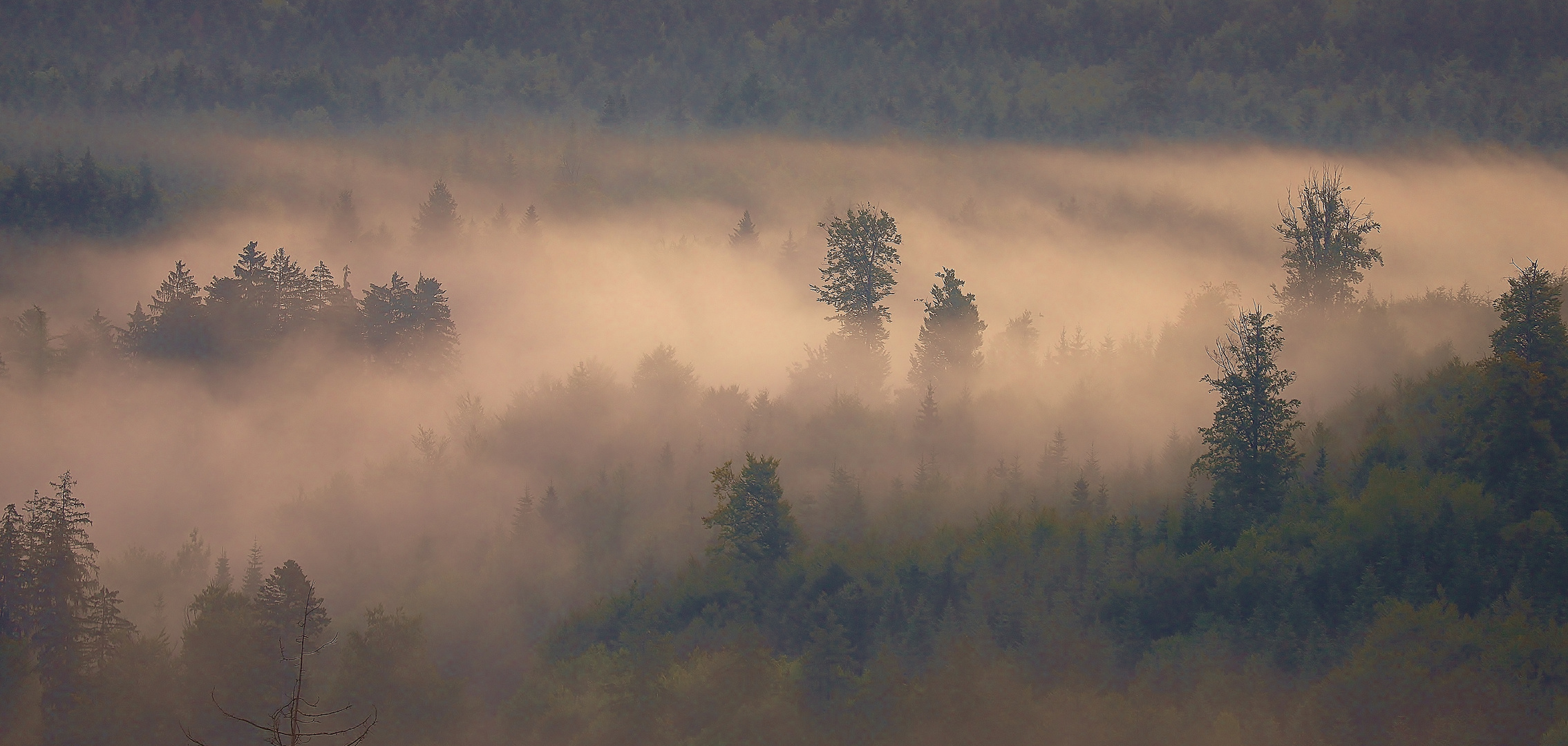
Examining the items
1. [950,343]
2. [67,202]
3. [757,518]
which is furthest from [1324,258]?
[67,202]

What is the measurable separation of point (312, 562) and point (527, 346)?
2495 inches

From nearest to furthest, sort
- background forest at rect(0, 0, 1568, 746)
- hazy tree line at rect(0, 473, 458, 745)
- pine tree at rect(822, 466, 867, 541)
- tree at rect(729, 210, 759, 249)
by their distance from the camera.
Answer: background forest at rect(0, 0, 1568, 746), hazy tree line at rect(0, 473, 458, 745), pine tree at rect(822, 466, 867, 541), tree at rect(729, 210, 759, 249)

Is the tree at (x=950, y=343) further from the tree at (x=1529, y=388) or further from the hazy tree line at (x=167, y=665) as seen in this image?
the tree at (x=1529, y=388)

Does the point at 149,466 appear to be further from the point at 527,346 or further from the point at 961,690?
the point at 961,690

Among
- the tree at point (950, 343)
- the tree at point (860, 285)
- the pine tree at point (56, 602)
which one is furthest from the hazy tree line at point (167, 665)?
the tree at point (950, 343)

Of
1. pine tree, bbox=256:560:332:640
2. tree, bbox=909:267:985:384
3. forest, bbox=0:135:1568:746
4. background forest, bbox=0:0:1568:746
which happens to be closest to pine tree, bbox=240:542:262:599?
background forest, bbox=0:0:1568:746

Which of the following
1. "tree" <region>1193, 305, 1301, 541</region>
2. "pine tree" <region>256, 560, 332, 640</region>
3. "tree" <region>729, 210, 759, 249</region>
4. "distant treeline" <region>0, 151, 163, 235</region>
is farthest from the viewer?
"distant treeline" <region>0, 151, 163, 235</region>

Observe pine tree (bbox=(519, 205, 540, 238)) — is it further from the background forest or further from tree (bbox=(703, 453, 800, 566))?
tree (bbox=(703, 453, 800, 566))

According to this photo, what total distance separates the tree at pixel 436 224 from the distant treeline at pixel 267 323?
5682 centimetres

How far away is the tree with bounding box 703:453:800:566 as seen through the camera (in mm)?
71812

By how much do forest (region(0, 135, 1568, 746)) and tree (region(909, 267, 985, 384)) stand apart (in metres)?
0.25

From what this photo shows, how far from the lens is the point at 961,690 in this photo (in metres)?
64.5

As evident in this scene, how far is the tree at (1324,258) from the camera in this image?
80.8 meters

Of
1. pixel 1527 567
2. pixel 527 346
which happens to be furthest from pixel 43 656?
pixel 527 346
